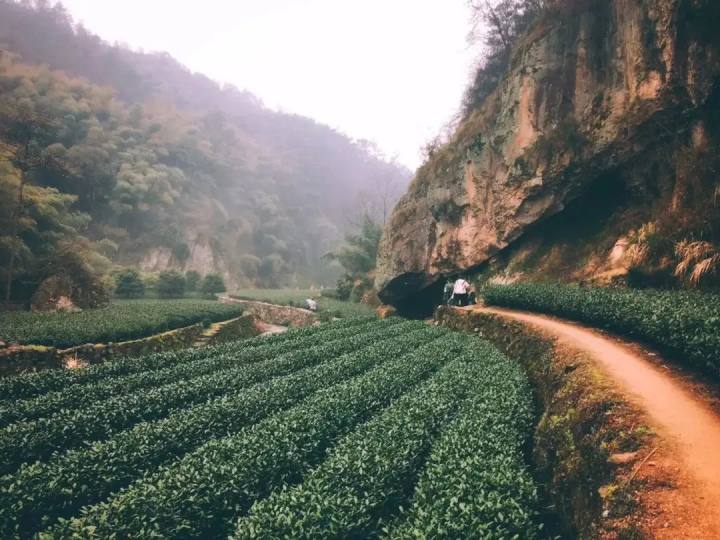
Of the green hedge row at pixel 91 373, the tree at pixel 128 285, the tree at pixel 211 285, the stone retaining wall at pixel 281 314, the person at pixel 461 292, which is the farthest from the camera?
the tree at pixel 211 285

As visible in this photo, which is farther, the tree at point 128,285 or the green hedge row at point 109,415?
the tree at point 128,285

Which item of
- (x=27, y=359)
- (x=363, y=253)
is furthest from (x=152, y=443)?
(x=363, y=253)

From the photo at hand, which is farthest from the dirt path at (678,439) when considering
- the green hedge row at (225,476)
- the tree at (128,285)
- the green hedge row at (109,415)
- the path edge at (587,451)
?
the tree at (128,285)

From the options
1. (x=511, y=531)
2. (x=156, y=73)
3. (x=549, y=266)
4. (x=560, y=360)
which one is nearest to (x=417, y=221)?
(x=549, y=266)

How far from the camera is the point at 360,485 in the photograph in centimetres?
541

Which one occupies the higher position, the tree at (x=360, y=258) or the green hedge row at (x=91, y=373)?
the tree at (x=360, y=258)

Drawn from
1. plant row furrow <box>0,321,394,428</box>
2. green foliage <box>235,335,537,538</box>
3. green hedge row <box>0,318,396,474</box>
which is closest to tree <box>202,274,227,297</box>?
plant row furrow <box>0,321,394,428</box>

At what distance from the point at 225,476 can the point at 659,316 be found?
896 cm

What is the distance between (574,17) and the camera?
61.0 ft

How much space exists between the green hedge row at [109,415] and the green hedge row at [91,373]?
2.59m

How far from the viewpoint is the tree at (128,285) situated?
42250mm

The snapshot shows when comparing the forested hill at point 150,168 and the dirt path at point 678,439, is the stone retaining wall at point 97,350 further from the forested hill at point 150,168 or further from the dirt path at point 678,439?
the dirt path at point 678,439

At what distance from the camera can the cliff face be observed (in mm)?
13359

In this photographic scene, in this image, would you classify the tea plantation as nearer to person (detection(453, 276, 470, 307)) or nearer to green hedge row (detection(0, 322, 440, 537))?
green hedge row (detection(0, 322, 440, 537))
